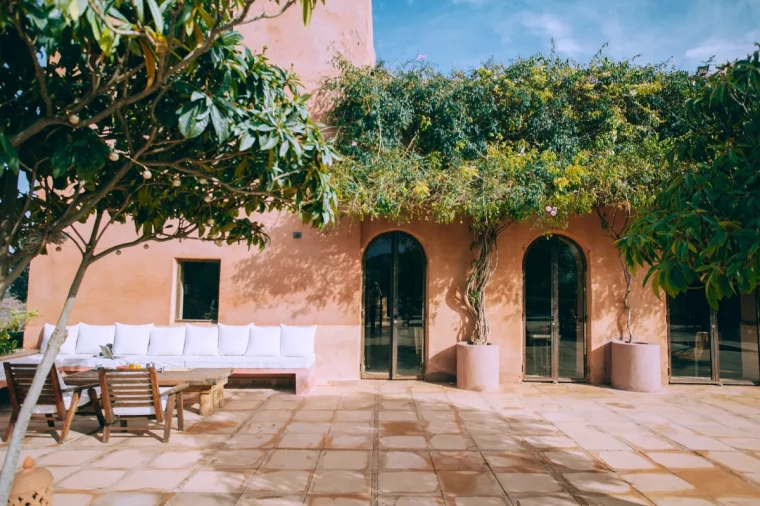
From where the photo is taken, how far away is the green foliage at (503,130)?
23.6 feet

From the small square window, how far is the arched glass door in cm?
825

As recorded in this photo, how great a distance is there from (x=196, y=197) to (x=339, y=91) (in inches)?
193

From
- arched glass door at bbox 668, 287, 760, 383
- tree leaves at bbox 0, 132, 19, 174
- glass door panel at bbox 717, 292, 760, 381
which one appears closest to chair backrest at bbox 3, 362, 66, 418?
tree leaves at bbox 0, 132, 19, 174

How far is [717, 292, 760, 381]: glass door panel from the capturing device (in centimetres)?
838

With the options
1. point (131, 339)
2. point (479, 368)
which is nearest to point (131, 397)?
point (131, 339)

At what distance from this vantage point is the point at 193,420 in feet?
19.1

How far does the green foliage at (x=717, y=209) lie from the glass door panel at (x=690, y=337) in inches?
258

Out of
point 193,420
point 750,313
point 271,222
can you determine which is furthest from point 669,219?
point 750,313

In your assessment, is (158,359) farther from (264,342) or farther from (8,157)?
(8,157)

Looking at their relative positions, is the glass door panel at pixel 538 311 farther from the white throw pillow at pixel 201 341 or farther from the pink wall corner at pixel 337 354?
the white throw pillow at pixel 201 341

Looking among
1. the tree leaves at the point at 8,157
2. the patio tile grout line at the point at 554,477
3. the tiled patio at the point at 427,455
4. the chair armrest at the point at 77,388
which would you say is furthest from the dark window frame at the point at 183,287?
the tree leaves at the point at 8,157

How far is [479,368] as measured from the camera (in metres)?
7.63

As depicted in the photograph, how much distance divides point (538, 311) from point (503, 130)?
3.32 meters

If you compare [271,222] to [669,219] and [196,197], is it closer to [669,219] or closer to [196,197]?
[196,197]
